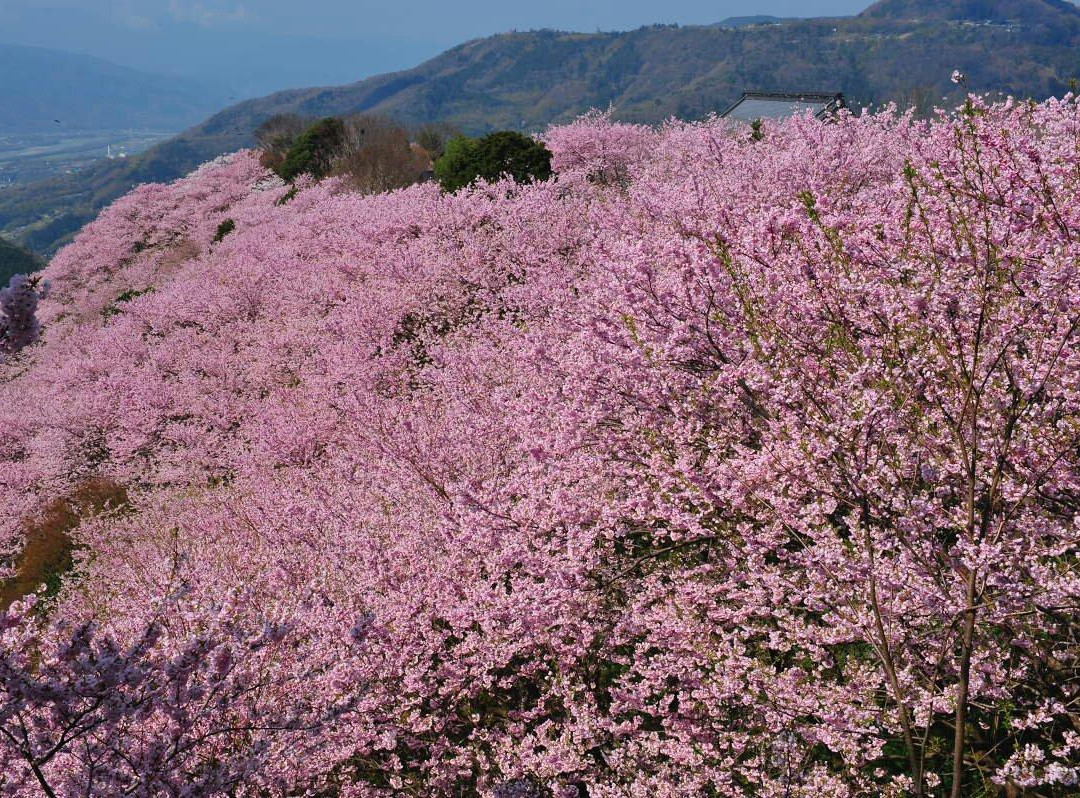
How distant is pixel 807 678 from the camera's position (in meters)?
5.37

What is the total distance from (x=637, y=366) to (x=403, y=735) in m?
4.18

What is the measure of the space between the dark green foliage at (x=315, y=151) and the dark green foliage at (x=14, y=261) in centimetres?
8962

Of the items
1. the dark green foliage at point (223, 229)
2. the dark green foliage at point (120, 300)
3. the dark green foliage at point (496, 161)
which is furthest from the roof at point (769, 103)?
the dark green foliage at point (120, 300)

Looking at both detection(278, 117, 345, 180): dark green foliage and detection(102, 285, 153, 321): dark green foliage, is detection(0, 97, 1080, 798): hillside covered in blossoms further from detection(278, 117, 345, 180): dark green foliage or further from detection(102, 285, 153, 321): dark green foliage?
detection(278, 117, 345, 180): dark green foliage

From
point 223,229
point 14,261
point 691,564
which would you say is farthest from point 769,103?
point 14,261

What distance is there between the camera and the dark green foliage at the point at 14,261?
11131cm

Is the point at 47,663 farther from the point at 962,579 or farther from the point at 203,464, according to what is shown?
the point at 203,464

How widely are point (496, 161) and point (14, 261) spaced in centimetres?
12556

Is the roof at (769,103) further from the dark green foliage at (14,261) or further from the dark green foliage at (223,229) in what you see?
the dark green foliage at (14,261)

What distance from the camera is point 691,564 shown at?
6836 millimetres

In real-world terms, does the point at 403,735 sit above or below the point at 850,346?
below

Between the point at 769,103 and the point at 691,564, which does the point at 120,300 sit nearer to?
the point at 691,564

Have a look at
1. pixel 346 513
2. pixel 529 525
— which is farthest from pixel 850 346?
pixel 346 513

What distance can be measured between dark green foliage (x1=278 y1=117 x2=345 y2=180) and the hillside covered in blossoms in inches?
1410
